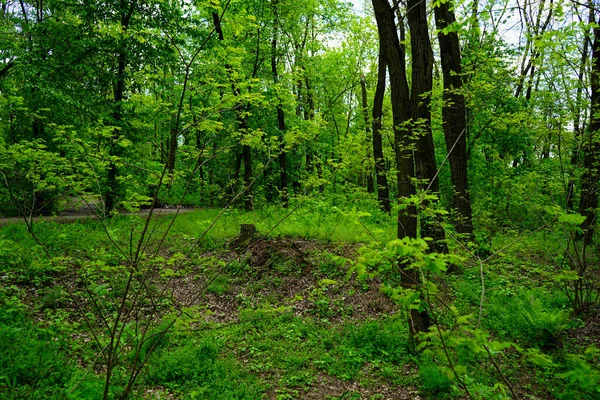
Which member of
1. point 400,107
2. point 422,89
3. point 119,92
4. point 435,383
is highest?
point 119,92

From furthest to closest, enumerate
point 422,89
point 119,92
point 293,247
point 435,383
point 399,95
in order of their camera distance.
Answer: point 119,92, point 293,247, point 422,89, point 399,95, point 435,383

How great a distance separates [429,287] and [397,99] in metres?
3.89

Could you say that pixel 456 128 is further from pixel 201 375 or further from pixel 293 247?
pixel 201 375

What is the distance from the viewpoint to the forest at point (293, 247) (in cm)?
327

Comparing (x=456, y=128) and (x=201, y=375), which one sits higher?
(x=456, y=128)

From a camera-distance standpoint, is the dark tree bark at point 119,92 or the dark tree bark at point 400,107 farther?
the dark tree bark at point 119,92

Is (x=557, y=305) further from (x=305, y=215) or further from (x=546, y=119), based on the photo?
(x=305, y=215)

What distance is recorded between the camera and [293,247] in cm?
843

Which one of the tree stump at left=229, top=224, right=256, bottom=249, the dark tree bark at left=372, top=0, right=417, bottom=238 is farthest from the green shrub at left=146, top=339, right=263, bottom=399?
the tree stump at left=229, top=224, right=256, bottom=249

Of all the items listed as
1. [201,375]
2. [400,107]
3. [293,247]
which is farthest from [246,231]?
[400,107]

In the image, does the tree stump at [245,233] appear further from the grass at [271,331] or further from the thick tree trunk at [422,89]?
the thick tree trunk at [422,89]

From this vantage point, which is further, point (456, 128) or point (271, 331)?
point (456, 128)

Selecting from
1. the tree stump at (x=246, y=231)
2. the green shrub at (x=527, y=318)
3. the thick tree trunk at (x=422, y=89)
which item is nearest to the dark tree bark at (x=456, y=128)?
the thick tree trunk at (x=422, y=89)

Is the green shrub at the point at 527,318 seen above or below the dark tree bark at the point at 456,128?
below
